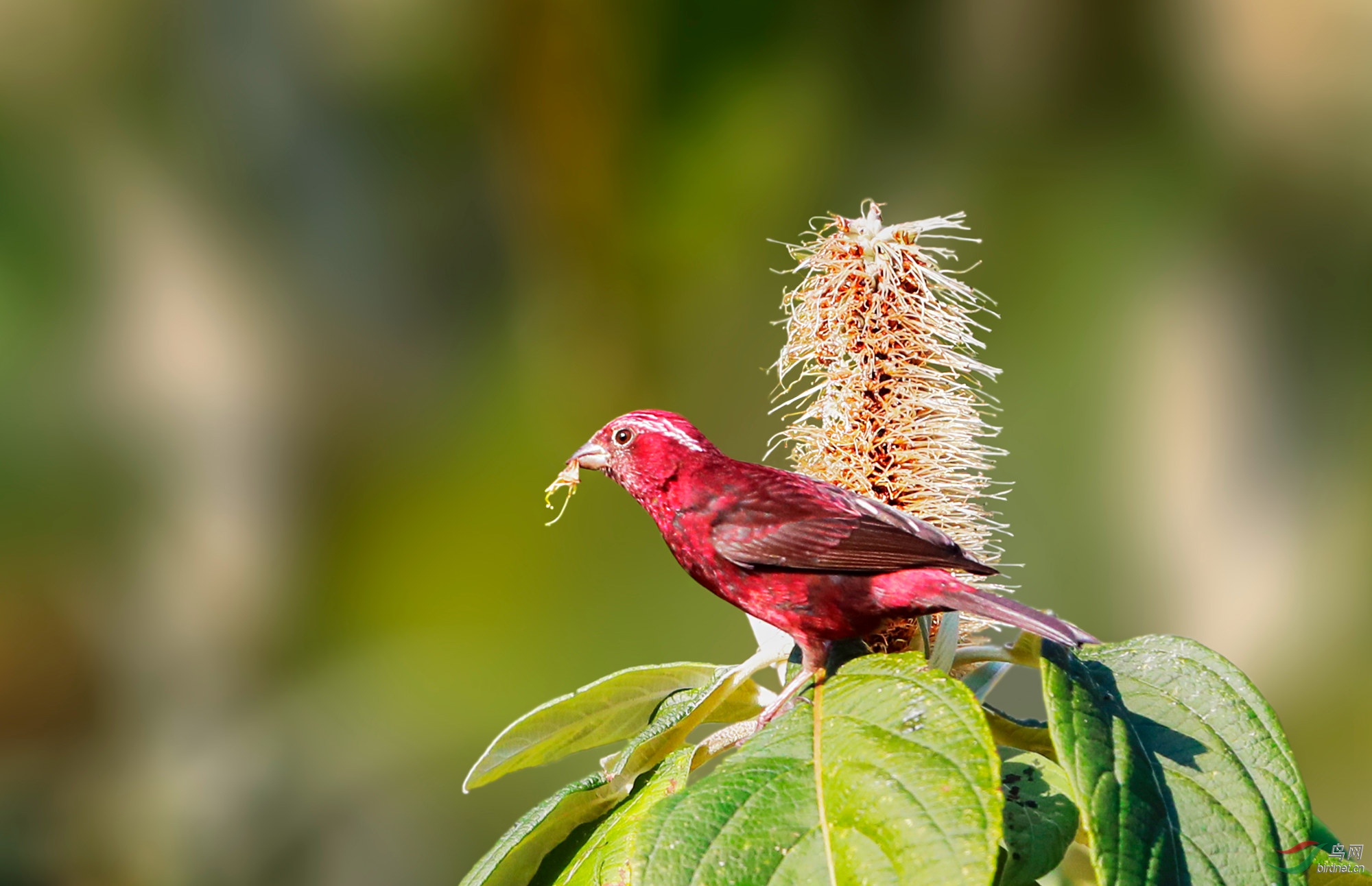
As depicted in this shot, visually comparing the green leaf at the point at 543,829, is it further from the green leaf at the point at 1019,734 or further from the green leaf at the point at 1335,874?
the green leaf at the point at 1335,874

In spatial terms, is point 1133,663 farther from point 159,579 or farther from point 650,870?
point 159,579

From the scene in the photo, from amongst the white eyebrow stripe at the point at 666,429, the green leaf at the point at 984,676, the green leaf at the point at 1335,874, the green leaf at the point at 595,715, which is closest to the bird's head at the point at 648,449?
the white eyebrow stripe at the point at 666,429

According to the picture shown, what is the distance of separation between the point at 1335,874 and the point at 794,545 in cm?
36

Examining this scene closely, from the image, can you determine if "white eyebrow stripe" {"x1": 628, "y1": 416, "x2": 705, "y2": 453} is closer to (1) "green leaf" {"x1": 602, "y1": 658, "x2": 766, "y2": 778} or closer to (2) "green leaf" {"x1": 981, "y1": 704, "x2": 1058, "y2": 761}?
(1) "green leaf" {"x1": 602, "y1": 658, "x2": 766, "y2": 778}

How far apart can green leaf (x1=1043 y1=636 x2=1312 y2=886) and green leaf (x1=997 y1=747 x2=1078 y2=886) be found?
49 millimetres

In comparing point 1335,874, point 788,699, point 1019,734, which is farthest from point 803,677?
point 1335,874

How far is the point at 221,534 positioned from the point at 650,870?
10.0 feet

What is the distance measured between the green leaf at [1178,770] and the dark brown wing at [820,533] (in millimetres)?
93

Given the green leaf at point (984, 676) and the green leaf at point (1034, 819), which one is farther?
the green leaf at point (984, 676)

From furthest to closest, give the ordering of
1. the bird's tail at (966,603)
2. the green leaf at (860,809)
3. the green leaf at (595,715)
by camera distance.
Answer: the green leaf at (595,715) < the bird's tail at (966,603) < the green leaf at (860,809)

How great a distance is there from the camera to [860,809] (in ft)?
1.48

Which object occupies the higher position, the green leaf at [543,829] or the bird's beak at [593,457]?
the bird's beak at [593,457]

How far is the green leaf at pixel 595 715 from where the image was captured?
26.3 inches

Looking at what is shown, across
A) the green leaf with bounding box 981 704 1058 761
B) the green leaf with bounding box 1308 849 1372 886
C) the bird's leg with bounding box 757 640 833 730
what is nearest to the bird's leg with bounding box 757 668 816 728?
the bird's leg with bounding box 757 640 833 730
